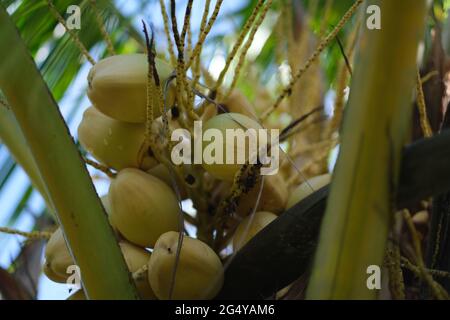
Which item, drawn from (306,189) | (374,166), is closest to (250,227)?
(306,189)

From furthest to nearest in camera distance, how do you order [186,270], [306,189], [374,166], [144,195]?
1. [306,189]
2. [144,195]
3. [186,270]
4. [374,166]

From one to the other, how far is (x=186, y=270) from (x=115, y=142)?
0.84 ft

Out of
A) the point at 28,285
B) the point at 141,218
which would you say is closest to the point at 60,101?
the point at 28,285

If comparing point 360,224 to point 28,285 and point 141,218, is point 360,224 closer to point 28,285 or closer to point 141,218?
point 141,218

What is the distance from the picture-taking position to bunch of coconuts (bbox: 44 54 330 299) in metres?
1.00

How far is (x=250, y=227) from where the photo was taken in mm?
1127

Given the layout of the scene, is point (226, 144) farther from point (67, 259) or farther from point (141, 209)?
point (67, 259)

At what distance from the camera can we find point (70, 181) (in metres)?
0.92

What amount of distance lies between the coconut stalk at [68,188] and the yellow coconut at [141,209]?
0.16 m

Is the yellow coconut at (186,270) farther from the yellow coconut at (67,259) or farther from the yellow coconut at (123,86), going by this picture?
the yellow coconut at (123,86)

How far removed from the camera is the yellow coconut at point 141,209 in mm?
1086
